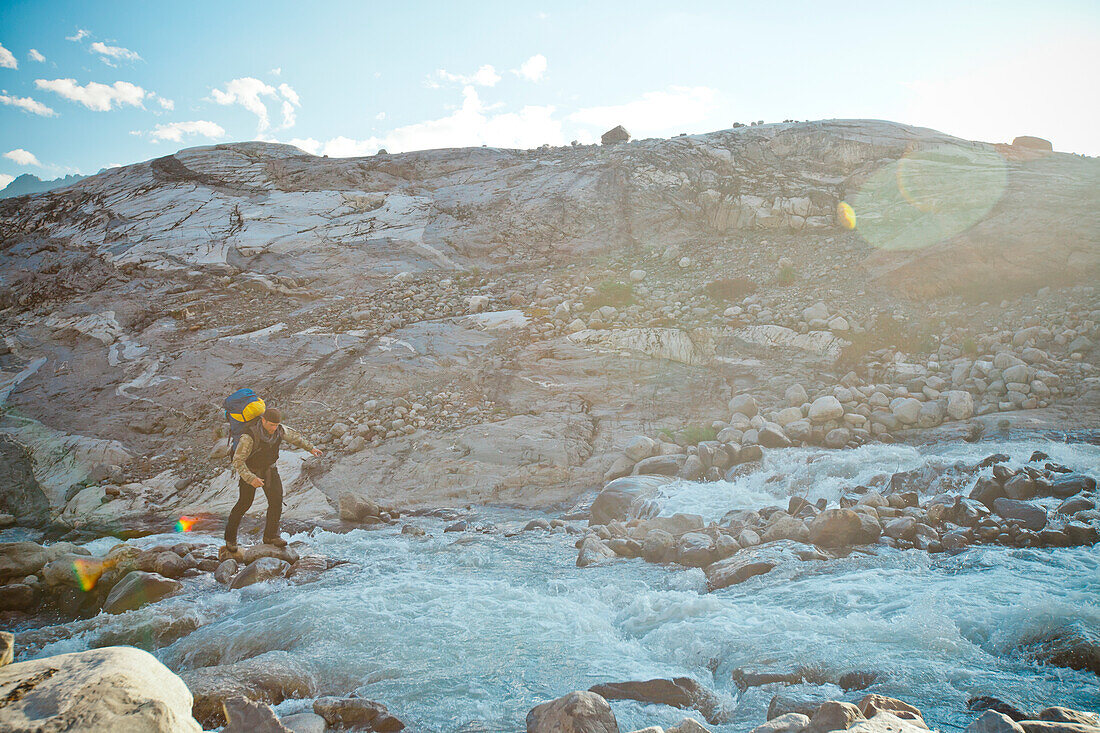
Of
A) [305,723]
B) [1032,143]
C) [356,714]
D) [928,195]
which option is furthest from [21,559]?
[1032,143]

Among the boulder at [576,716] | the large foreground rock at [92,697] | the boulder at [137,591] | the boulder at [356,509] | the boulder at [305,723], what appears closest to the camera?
the large foreground rock at [92,697]

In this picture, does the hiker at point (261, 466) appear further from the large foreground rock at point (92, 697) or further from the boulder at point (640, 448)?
the boulder at point (640, 448)

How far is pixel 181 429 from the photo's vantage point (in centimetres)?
Result: 1081

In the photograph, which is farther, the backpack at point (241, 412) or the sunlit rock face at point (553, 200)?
the sunlit rock face at point (553, 200)

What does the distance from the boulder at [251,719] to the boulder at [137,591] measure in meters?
3.22

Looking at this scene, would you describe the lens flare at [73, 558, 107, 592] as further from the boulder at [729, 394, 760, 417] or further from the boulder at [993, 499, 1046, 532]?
the boulder at [993, 499, 1046, 532]

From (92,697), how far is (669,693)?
121 inches

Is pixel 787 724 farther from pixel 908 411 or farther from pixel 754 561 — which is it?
pixel 908 411

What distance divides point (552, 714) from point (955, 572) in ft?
12.7

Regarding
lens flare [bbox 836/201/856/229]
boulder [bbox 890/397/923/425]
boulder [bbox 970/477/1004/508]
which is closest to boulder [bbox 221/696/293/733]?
boulder [bbox 970/477/1004/508]

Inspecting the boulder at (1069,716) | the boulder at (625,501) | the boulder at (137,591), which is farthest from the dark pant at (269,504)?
the boulder at (1069,716)

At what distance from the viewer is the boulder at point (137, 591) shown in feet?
19.7

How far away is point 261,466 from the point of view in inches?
279

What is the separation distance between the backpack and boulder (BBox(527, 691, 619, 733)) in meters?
4.71
